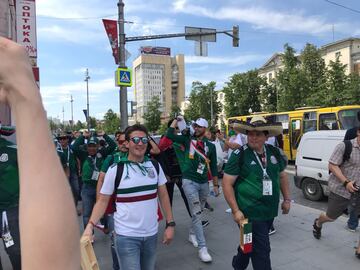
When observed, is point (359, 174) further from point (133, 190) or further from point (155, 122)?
point (155, 122)

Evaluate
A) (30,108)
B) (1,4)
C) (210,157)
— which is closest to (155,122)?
(1,4)

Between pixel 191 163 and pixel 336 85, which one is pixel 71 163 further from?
pixel 336 85

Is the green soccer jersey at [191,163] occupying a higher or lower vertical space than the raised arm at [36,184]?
lower

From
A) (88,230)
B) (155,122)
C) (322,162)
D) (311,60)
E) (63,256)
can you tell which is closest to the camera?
(63,256)

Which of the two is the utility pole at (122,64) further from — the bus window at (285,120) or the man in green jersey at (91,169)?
the bus window at (285,120)

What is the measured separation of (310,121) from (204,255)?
45.2ft

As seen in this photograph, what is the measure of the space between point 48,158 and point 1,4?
10.1 metres

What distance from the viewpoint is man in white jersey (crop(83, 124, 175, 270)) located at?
10.4 feet

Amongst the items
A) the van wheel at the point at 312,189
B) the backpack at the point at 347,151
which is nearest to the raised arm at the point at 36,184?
the backpack at the point at 347,151

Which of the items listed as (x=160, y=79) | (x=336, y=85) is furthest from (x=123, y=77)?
(x=160, y=79)

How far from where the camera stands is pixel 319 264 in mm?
4758

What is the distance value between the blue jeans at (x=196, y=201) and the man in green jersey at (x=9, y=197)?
8.40 feet

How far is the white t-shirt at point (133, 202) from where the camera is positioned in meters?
3.20

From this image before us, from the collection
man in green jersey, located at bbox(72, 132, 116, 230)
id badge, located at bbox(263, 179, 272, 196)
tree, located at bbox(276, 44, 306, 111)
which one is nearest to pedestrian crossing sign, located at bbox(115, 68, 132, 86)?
man in green jersey, located at bbox(72, 132, 116, 230)
